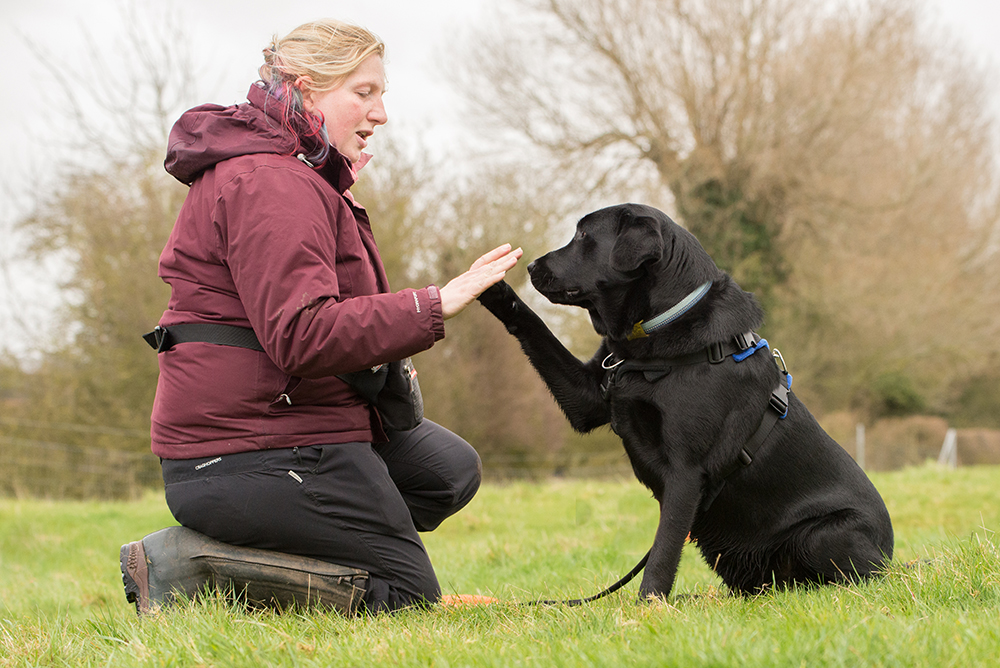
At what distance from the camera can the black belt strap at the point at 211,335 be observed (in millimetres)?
2514

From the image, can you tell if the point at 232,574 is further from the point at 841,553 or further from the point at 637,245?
the point at 841,553

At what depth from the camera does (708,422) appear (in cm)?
264

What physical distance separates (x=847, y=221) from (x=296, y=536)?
16.5 meters

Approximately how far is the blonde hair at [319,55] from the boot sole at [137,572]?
1533 millimetres

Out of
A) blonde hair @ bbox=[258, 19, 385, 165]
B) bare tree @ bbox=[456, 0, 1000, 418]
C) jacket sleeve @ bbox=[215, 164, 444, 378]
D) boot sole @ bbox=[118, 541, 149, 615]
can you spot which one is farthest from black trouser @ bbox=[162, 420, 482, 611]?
bare tree @ bbox=[456, 0, 1000, 418]

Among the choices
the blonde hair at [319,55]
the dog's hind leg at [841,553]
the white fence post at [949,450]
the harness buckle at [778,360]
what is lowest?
the white fence post at [949,450]

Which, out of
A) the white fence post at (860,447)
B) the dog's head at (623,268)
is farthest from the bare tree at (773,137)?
the dog's head at (623,268)

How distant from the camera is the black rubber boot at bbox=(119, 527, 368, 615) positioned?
99.3 inches

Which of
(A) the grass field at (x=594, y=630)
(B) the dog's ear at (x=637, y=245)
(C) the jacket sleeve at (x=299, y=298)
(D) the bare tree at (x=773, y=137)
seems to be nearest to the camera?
(A) the grass field at (x=594, y=630)

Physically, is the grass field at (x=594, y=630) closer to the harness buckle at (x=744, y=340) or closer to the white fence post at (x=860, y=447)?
the harness buckle at (x=744, y=340)

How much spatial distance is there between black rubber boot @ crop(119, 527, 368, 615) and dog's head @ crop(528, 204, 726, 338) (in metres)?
1.25

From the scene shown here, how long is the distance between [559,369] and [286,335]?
1.08 meters

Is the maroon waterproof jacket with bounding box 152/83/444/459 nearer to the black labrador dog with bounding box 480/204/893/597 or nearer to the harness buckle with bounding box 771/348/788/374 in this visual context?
the black labrador dog with bounding box 480/204/893/597

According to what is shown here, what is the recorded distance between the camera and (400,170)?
13.7 m
